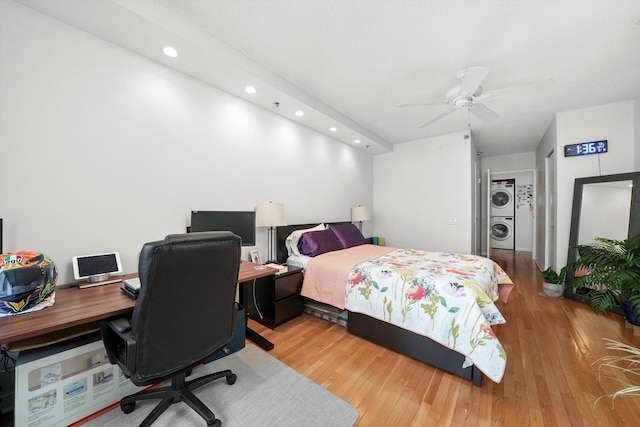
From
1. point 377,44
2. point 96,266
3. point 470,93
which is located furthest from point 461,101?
point 96,266

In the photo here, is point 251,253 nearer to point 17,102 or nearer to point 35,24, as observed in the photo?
point 17,102

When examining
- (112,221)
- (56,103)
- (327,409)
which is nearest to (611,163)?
(327,409)

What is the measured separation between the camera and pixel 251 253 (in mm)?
2783

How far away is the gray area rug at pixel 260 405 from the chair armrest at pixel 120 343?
0.54 meters

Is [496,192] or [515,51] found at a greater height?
[515,51]

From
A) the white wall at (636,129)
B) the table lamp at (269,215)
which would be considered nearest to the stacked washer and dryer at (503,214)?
the white wall at (636,129)

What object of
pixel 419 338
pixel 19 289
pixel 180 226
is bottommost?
pixel 419 338

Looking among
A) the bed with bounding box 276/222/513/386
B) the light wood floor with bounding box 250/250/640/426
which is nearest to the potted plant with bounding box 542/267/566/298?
the light wood floor with bounding box 250/250/640/426

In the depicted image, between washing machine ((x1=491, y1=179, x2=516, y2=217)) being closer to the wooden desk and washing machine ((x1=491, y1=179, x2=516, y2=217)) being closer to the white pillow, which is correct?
the white pillow

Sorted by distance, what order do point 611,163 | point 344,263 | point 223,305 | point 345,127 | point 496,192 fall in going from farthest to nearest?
point 496,192 → point 345,127 → point 611,163 → point 344,263 → point 223,305

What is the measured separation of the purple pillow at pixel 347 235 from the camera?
3578mm

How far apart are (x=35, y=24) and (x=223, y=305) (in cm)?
230

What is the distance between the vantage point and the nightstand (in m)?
2.51

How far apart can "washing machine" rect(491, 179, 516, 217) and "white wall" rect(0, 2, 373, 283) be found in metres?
7.48
